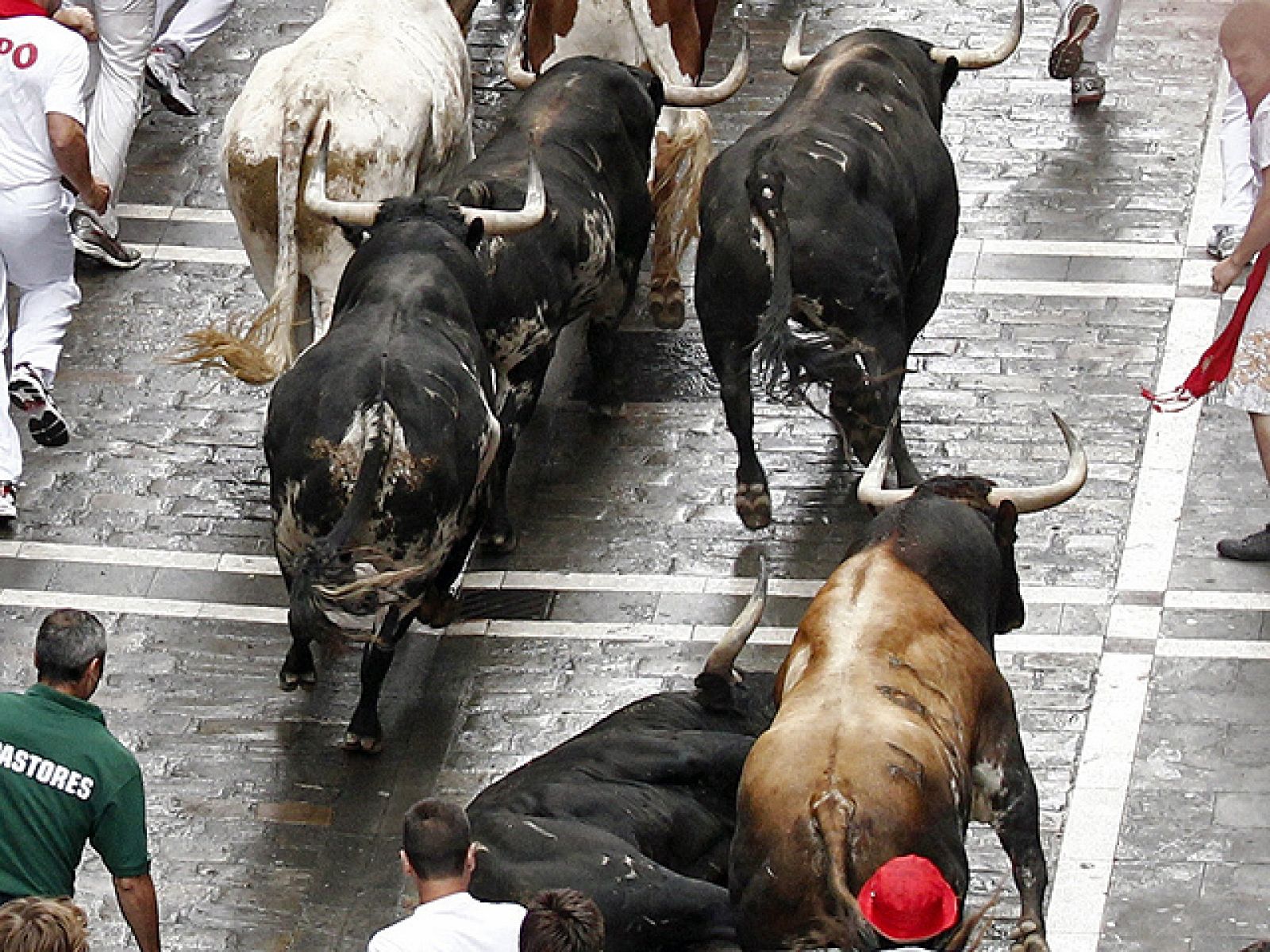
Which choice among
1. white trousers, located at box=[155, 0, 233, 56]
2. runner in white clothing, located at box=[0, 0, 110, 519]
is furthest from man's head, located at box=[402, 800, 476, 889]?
white trousers, located at box=[155, 0, 233, 56]

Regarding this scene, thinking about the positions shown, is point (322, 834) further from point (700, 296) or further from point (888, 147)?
point (888, 147)

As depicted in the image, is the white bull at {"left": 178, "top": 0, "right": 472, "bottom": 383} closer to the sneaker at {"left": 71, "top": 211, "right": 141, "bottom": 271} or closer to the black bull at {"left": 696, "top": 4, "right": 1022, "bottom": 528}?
the black bull at {"left": 696, "top": 4, "right": 1022, "bottom": 528}

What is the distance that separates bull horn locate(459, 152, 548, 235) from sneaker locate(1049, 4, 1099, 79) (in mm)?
4917

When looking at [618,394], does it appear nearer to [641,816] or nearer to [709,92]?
[709,92]

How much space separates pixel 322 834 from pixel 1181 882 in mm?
3297

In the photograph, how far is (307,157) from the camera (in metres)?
11.0

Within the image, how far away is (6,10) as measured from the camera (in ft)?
39.7

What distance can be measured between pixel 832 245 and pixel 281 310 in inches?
99.5

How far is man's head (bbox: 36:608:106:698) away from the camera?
24.2 feet

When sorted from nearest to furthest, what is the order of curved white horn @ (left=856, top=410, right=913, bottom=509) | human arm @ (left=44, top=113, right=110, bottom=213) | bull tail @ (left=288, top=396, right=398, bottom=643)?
curved white horn @ (left=856, top=410, right=913, bottom=509) < bull tail @ (left=288, top=396, right=398, bottom=643) < human arm @ (left=44, top=113, right=110, bottom=213)

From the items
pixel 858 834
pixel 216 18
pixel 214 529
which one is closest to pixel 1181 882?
pixel 858 834

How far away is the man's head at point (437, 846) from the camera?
663cm

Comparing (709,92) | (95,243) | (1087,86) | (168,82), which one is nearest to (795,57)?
(709,92)

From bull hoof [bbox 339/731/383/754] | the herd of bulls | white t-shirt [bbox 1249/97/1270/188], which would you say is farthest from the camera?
white t-shirt [bbox 1249/97/1270/188]
